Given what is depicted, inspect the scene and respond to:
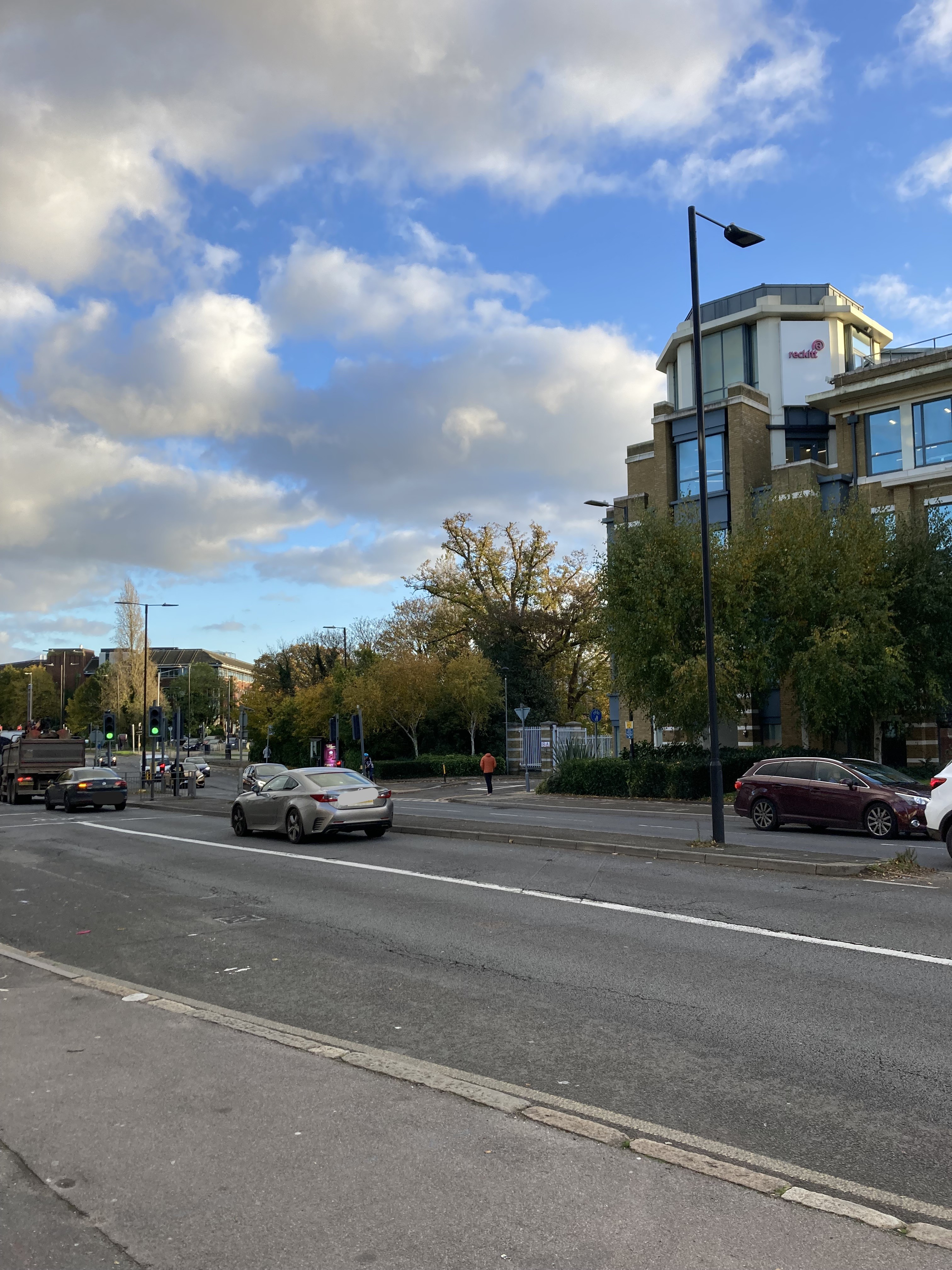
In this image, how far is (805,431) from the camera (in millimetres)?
44781

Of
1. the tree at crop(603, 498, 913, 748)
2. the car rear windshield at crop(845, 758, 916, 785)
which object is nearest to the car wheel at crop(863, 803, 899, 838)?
the car rear windshield at crop(845, 758, 916, 785)

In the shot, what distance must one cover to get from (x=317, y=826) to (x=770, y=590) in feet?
57.1

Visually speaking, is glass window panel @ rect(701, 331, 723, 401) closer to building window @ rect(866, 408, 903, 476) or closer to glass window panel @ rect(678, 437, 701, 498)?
glass window panel @ rect(678, 437, 701, 498)

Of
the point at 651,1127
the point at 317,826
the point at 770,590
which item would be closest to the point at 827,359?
the point at 770,590

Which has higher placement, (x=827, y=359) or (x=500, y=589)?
(x=827, y=359)

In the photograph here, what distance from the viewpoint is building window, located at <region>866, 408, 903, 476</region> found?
38.8 metres

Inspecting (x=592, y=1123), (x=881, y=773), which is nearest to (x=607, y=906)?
(x=592, y=1123)

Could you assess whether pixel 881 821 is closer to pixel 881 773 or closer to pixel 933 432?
pixel 881 773

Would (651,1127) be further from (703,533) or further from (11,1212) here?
(703,533)

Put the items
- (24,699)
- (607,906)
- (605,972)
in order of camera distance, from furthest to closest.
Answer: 1. (24,699)
2. (607,906)
3. (605,972)

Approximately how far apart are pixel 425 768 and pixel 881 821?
35.5m

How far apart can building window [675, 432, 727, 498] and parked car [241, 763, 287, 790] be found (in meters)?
19.9

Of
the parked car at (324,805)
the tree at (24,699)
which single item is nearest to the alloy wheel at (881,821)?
the parked car at (324,805)

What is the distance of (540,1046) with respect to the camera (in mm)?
6145
